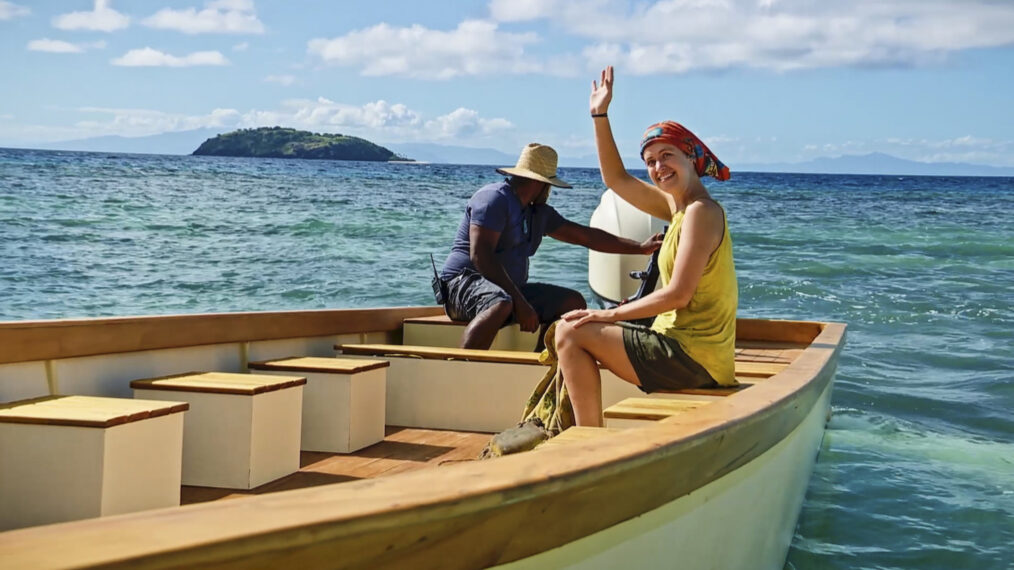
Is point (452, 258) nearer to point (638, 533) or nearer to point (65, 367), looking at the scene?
point (65, 367)

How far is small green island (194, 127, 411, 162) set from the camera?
314ft

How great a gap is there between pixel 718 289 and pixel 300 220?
23.9 meters

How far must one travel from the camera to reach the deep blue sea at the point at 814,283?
17.0 ft

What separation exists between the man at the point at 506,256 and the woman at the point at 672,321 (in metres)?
1.20

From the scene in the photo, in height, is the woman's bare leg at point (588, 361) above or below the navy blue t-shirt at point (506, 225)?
below

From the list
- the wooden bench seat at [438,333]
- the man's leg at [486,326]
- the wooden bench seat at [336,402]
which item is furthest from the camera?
the wooden bench seat at [438,333]

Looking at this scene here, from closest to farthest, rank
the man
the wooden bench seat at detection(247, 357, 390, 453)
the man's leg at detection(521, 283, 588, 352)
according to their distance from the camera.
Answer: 1. the wooden bench seat at detection(247, 357, 390, 453)
2. the man
3. the man's leg at detection(521, 283, 588, 352)

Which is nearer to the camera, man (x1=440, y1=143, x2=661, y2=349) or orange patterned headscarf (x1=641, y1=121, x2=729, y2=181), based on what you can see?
orange patterned headscarf (x1=641, y1=121, x2=729, y2=181)

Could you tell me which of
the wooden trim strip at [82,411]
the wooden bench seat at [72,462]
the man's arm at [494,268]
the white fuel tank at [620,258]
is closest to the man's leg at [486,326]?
the man's arm at [494,268]

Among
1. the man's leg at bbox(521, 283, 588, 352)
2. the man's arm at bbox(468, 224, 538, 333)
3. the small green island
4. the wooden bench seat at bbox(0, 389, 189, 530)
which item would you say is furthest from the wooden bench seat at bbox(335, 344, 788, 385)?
the small green island

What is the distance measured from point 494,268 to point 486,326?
0.27m

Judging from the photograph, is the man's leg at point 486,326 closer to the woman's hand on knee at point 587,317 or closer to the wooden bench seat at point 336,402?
the wooden bench seat at point 336,402

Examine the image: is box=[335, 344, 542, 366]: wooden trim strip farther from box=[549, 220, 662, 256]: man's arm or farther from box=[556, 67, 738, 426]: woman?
box=[549, 220, 662, 256]: man's arm

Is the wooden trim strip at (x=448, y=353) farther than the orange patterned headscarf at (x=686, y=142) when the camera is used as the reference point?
Yes
